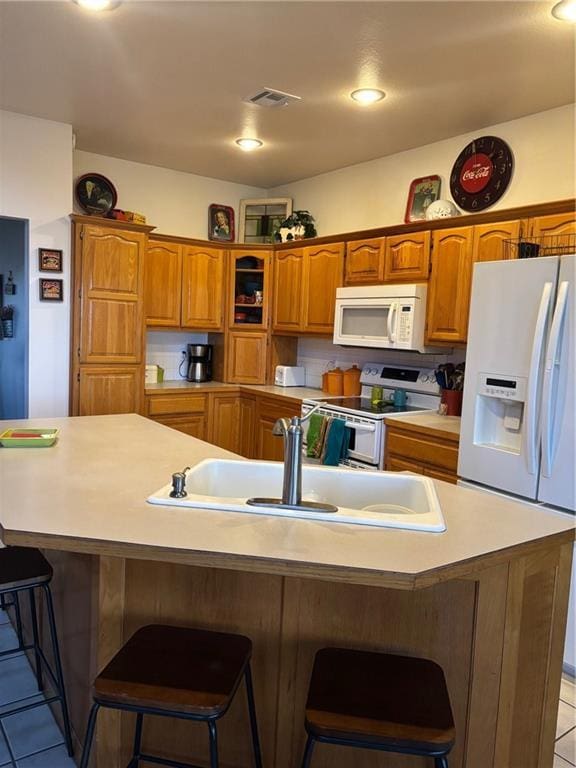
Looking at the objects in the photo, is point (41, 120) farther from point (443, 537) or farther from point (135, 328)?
point (443, 537)

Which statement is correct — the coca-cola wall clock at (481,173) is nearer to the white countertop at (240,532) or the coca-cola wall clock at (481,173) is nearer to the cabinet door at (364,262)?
the cabinet door at (364,262)

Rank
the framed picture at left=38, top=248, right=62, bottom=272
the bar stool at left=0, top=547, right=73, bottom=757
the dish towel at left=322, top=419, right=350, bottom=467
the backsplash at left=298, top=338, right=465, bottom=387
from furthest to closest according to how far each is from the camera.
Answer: the backsplash at left=298, top=338, right=465, bottom=387 → the framed picture at left=38, top=248, right=62, bottom=272 → the dish towel at left=322, top=419, right=350, bottom=467 → the bar stool at left=0, top=547, right=73, bottom=757

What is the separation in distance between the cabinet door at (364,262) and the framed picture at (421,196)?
1.02ft

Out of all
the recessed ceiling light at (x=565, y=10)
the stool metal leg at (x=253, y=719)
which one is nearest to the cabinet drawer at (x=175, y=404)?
the stool metal leg at (x=253, y=719)

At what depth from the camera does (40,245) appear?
383cm

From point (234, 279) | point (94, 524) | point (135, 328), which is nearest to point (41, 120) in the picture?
point (135, 328)

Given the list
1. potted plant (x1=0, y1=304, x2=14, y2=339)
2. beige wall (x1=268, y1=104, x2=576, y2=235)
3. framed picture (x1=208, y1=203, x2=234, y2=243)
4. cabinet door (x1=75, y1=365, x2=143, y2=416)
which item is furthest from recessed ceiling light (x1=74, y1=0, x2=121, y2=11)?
potted plant (x1=0, y1=304, x2=14, y2=339)

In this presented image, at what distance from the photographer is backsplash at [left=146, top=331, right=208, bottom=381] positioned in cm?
495

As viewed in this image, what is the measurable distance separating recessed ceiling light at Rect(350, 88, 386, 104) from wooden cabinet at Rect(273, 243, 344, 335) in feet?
3.78

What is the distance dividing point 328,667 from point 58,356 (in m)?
3.20

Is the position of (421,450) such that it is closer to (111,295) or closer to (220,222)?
(111,295)

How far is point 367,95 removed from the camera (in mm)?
3119

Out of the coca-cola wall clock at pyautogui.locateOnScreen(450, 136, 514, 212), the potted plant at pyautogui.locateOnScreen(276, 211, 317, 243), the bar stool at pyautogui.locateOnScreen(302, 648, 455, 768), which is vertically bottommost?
the bar stool at pyautogui.locateOnScreen(302, 648, 455, 768)

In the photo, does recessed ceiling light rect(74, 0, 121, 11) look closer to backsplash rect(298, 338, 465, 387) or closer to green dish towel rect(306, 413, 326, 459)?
green dish towel rect(306, 413, 326, 459)
